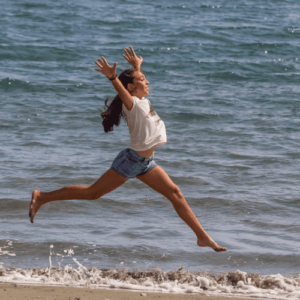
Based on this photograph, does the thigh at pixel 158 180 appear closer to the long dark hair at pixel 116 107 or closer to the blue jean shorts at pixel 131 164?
the blue jean shorts at pixel 131 164

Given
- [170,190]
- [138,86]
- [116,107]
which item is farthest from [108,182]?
[138,86]

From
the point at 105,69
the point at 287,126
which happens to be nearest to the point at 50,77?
the point at 287,126

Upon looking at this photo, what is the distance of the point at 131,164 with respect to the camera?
443cm

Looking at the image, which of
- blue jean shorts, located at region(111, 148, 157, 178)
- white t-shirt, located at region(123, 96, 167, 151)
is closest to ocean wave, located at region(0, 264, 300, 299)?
blue jean shorts, located at region(111, 148, 157, 178)

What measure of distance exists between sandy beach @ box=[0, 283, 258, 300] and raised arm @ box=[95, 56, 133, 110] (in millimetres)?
1566

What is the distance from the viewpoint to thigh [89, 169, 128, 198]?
4.52 meters

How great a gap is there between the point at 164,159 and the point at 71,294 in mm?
5129

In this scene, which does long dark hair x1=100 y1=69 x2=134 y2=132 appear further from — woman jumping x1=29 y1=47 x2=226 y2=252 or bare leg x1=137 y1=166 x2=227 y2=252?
bare leg x1=137 y1=166 x2=227 y2=252

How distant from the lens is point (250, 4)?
30.2 metres

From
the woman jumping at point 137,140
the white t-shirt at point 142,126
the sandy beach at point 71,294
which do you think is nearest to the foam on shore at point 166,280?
the sandy beach at point 71,294

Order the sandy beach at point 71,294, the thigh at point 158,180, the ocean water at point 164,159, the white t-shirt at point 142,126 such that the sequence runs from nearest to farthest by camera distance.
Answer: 1. the sandy beach at point 71,294
2. the white t-shirt at point 142,126
3. the thigh at point 158,180
4. the ocean water at point 164,159

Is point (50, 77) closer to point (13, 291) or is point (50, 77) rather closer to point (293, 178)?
point (293, 178)

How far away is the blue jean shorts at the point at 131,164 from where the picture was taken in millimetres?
4426

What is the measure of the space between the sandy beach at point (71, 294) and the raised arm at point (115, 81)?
5.14ft
